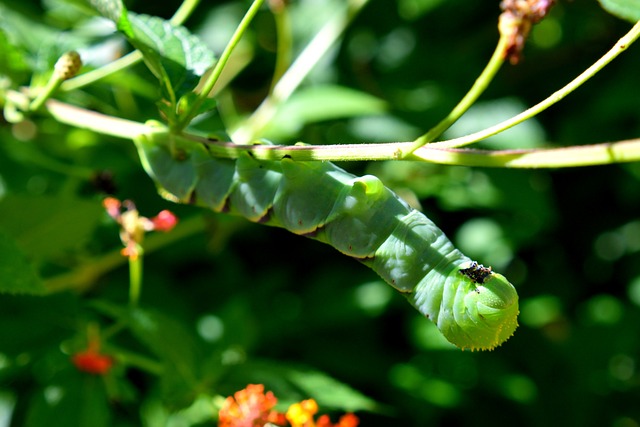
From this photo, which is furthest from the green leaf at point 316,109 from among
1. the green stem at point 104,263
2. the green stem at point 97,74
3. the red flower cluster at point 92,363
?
the red flower cluster at point 92,363

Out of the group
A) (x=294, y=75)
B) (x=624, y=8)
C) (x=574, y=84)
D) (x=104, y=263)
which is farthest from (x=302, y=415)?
(x=294, y=75)

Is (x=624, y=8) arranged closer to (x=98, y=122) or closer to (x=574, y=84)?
(x=574, y=84)

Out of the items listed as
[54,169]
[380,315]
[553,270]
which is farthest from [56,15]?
[553,270]

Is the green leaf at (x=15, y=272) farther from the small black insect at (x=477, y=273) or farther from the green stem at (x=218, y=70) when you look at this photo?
the small black insect at (x=477, y=273)

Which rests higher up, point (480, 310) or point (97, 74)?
point (480, 310)

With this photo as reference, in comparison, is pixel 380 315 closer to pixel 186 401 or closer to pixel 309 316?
pixel 309 316

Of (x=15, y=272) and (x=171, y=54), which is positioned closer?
(x=171, y=54)
